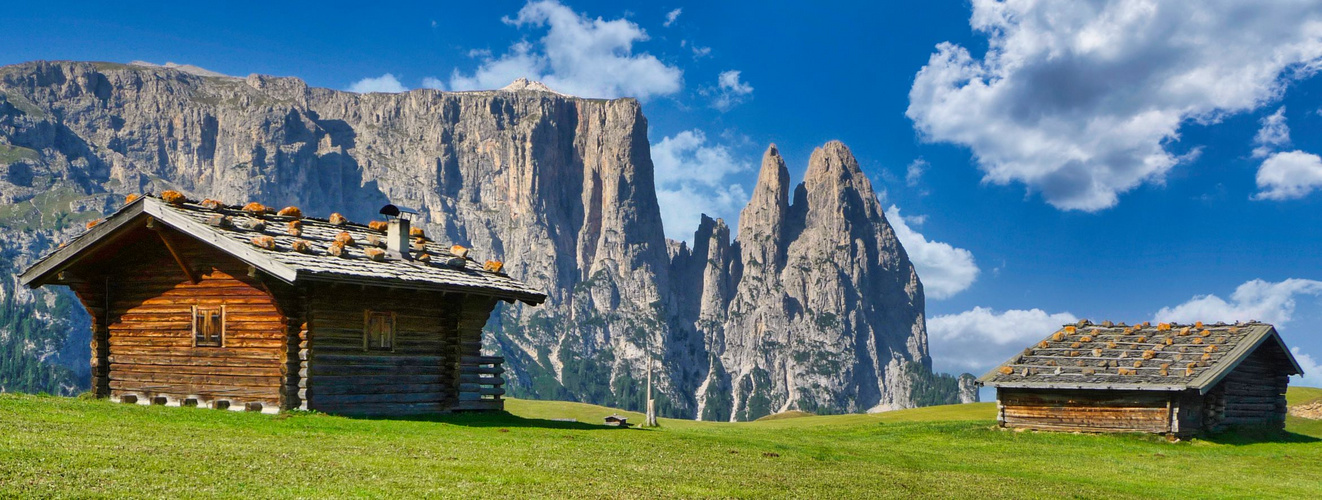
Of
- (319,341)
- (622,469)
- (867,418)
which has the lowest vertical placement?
(867,418)

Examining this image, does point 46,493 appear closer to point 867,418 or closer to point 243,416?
point 243,416

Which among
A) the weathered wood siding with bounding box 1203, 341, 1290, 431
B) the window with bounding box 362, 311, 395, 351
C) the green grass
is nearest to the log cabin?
the window with bounding box 362, 311, 395, 351

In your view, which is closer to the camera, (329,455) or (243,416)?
(329,455)

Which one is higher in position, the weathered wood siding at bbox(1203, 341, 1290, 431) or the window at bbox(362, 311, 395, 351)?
the window at bbox(362, 311, 395, 351)

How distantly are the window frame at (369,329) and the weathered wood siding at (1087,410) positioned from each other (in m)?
23.9

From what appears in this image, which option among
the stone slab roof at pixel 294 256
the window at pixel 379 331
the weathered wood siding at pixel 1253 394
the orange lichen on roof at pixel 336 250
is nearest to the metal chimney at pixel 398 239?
the stone slab roof at pixel 294 256

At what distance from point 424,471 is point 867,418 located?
46632 mm

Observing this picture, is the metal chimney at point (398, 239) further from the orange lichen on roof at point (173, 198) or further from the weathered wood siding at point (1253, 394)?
the weathered wood siding at point (1253, 394)

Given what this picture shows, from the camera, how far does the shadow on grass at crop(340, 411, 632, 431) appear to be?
29.3 m

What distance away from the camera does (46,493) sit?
13.5m

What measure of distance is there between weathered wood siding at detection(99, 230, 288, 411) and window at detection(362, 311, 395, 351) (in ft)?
7.76

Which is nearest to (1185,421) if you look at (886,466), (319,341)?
(886,466)

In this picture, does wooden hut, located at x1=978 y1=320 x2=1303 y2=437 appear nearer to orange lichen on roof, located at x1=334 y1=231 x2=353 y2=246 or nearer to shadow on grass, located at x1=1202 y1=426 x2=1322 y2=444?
shadow on grass, located at x1=1202 y1=426 x2=1322 y2=444

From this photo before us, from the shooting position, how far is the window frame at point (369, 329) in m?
30.0
